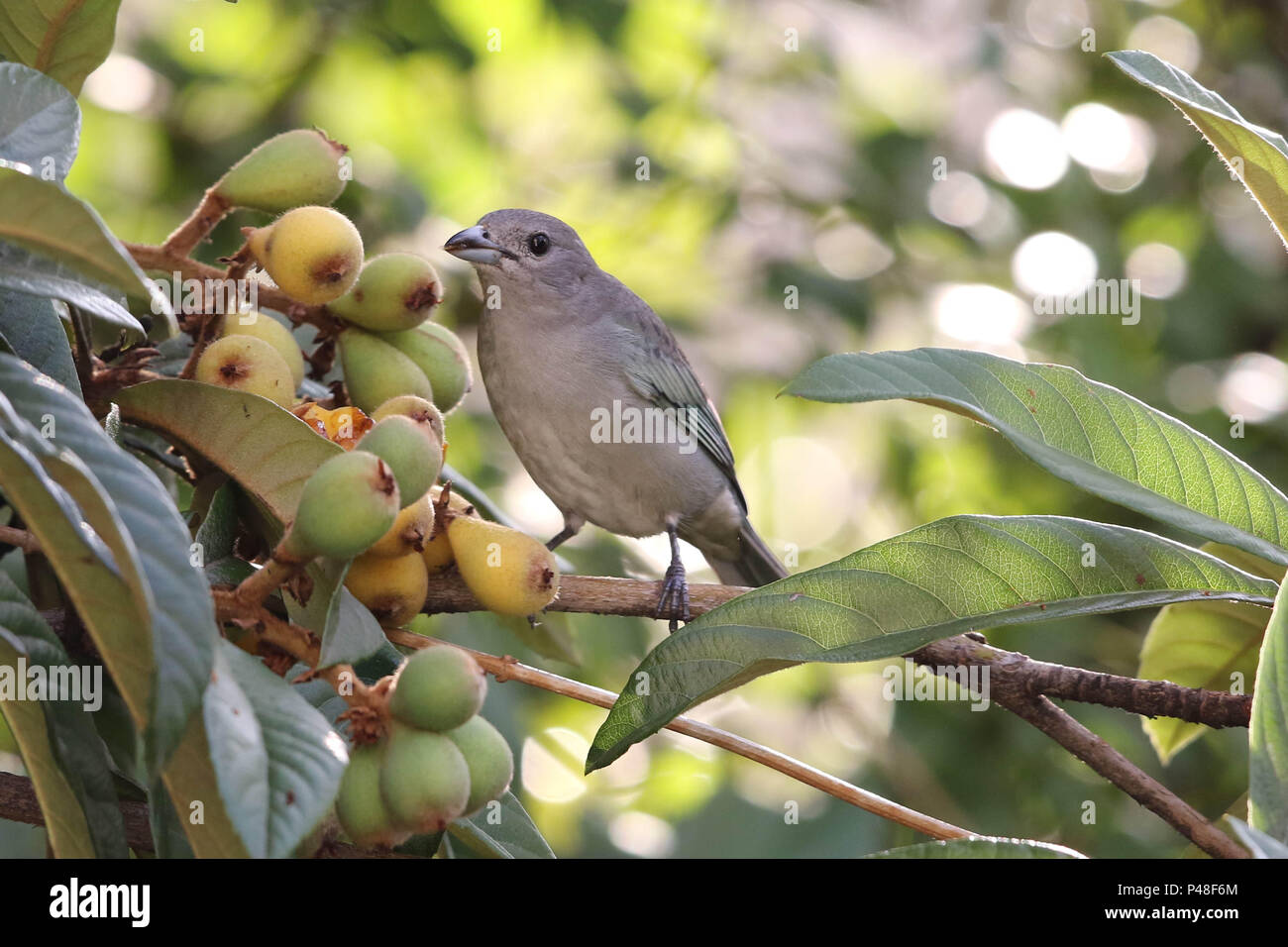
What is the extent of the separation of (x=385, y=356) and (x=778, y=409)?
10.8ft

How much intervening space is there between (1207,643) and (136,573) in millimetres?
1849

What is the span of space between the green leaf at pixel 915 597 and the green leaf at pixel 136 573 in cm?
62

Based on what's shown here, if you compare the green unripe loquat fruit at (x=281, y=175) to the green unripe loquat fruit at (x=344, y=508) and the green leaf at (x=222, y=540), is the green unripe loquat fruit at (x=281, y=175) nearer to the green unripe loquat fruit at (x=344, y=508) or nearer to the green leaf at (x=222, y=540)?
the green leaf at (x=222, y=540)

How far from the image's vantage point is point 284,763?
1.12m

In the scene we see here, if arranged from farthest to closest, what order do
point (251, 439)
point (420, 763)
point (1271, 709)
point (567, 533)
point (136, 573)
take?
point (567, 533)
point (251, 439)
point (1271, 709)
point (420, 763)
point (136, 573)

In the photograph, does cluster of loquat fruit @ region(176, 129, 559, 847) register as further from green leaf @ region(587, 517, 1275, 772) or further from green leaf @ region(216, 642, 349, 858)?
green leaf @ region(587, 517, 1275, 772)

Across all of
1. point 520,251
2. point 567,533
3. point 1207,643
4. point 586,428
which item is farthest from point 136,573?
point 520,251

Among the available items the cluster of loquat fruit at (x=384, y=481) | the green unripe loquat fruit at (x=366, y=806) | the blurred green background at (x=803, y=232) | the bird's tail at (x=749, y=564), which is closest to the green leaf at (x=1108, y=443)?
the cluster of loquat fruit at (x=384, y=481)

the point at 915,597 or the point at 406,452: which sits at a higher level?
the point at 406,452

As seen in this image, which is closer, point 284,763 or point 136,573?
point 136,573

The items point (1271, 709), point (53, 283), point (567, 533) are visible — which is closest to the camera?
point (53, 283)

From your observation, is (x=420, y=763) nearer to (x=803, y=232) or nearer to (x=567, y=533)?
(x=567, y=533)

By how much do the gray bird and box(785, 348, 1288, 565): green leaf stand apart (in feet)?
5.39

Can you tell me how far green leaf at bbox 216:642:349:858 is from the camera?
106 cm
